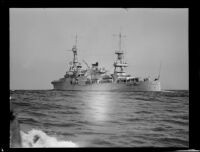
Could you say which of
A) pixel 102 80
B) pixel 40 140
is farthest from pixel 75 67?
pixel 40 140

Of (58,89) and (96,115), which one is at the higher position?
(58,89)

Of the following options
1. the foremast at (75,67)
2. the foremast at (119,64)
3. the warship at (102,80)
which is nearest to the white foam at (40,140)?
the warship at (102,80)

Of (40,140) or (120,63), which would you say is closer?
(40,140)

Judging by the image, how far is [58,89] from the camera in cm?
266

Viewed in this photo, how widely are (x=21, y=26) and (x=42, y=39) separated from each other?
0.18 meters

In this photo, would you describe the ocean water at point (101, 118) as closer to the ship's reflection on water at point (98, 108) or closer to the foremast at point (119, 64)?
the ship's reflection on water at point (98, 108)

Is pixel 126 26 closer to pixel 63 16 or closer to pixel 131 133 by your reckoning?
pixel 63 16

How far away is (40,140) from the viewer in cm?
254

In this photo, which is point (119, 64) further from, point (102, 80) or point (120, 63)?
point (102, 80)

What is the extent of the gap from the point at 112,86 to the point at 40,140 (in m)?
0.69

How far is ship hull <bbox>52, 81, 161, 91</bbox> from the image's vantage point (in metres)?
2.68

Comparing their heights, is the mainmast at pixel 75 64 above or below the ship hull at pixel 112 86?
above

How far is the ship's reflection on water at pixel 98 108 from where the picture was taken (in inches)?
102
